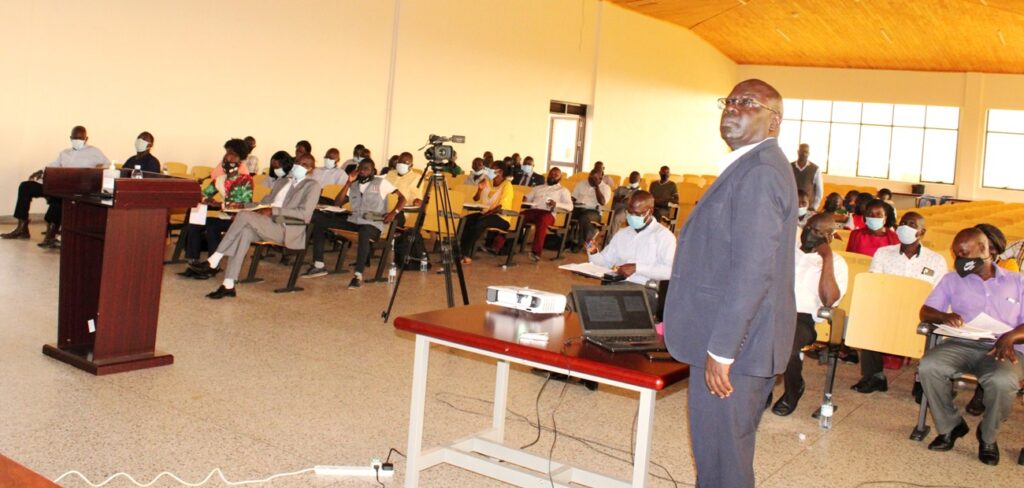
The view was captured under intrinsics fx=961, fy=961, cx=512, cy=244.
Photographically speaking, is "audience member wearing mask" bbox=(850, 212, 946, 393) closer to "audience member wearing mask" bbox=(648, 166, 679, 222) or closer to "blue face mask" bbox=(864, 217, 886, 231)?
"blue face mask" bbox=(864, 217, 886, 231)

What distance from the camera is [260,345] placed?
615 centimetres

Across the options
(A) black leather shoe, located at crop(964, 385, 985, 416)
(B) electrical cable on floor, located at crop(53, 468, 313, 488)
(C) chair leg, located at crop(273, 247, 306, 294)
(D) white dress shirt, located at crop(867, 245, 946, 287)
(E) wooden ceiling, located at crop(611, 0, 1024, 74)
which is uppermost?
(E) wooden ceiling, located at crop(611, 0, 1024, 74)

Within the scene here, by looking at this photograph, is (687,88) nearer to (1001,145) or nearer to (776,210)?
(1001,145)

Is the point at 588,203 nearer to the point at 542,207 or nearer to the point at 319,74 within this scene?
the point at 542,207

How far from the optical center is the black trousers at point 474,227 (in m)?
11.1

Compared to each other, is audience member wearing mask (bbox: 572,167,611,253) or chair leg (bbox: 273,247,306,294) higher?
audience member wearing mask (bbox: 572,167,611,253)

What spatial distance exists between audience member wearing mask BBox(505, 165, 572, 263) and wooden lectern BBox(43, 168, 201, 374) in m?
6.64

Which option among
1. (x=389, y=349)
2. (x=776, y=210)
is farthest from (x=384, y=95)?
(x=776, y=210)

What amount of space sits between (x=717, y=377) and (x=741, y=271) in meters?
0.31

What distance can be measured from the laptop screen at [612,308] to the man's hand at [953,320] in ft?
7.32

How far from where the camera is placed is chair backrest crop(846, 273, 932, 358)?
18.4 feet

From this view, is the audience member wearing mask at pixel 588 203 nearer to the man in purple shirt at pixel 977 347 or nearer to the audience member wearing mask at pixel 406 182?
the audience member wearing mask at pixel 406 182

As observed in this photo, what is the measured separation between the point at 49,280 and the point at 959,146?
25.4 metres

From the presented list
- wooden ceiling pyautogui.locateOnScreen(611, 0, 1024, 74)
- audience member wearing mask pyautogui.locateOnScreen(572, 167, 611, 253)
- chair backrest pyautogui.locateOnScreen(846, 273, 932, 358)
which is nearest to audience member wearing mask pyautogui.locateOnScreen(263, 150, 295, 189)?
audience member wearing mask pyautogui.locateOnScreen(572, 167, 611, 253)
